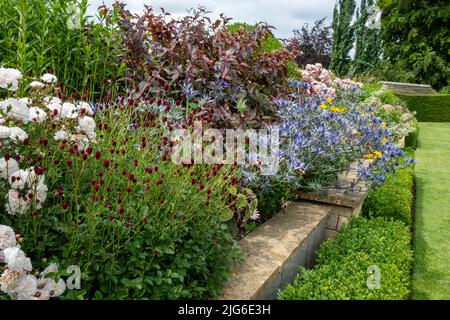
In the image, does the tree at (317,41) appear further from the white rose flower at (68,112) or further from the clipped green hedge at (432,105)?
the white rose flower at (68,112)

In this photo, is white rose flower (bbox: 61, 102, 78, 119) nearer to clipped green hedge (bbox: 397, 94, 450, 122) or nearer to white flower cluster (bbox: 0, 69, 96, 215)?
white flower cluster (bbox: 0, 69, 96, 215)

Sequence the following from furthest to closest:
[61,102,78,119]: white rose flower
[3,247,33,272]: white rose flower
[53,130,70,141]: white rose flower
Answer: [61,102,78,119]: white rose flower
[53,130,70,141]: white rose flower
[3,247,33,272]: white rose flower

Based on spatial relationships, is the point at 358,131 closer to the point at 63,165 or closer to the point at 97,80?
the point at 97,80

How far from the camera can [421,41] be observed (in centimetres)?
2728

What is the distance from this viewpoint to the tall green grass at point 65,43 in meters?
3.51

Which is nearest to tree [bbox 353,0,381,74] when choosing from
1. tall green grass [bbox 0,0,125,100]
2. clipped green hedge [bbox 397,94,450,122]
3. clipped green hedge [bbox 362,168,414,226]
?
clipped green hedge [bbox 397,94,450,122]

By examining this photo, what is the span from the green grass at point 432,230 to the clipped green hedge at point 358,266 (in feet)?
1.41

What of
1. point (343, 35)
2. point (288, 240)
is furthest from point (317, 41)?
point (288, 240)

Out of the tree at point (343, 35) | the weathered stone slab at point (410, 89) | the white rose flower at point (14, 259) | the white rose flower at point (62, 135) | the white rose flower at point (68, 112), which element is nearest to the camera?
the white rose flower at point (14, 259)

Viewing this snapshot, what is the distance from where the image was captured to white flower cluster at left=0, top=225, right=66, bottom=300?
57.6 inches

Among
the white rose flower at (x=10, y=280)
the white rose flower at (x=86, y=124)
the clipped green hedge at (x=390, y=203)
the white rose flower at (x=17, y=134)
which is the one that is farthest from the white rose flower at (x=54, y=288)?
the clipped green hedge at (x=390, y=203)

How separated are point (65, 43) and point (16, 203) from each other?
2.43 meters

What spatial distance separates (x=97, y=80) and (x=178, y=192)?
2261mm

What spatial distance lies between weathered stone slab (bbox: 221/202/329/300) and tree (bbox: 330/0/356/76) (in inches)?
809
